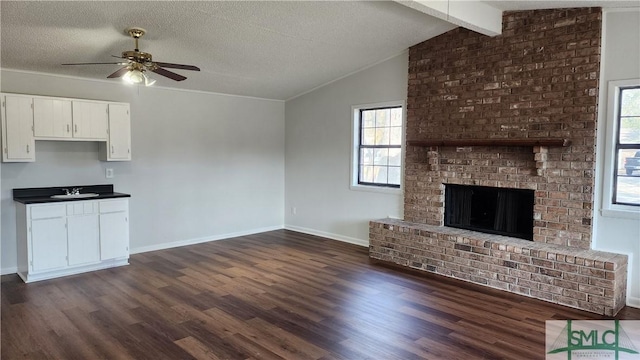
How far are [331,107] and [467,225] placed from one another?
2.90 metres

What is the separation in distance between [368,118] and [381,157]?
65 centimetres

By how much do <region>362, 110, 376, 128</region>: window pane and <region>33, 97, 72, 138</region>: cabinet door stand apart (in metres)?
3.99

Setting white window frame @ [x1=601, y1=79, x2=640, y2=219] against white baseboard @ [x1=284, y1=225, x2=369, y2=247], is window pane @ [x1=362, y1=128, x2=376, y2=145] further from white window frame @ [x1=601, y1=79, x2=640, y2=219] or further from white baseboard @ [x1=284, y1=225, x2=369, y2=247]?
white window frame @ [x1=601, y1=79, x2=640, y2=219]

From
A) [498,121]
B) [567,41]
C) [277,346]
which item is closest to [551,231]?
[498,121]

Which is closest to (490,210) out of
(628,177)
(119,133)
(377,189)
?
(628,177)

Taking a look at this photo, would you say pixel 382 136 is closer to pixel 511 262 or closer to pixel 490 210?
pixel 490 210

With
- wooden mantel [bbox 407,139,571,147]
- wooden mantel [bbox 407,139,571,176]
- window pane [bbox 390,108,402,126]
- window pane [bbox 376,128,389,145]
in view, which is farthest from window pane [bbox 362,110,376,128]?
wooden mantel [bbox 407,139,571,176]

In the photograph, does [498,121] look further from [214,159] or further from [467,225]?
[214,159]

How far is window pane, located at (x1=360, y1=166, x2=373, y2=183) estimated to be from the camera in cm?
655

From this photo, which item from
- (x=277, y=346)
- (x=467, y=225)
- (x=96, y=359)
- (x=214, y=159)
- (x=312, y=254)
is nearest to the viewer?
(x=96, y=359)

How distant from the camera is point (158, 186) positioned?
20.2 ft

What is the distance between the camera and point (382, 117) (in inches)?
250

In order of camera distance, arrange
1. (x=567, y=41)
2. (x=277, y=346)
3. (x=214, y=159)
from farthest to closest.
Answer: (x=214, y=159)
(x=567, y=41)
(x=277, y=346)

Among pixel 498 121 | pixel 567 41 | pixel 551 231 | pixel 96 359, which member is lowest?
pixel 96 359
